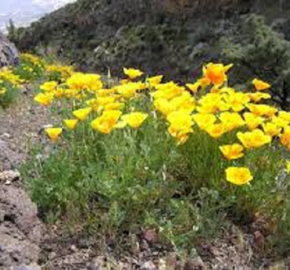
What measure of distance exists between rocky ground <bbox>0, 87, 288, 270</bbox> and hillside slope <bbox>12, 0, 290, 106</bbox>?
14953mm

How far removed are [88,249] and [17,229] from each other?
13.0 inches

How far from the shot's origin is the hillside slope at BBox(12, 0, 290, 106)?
24.1m

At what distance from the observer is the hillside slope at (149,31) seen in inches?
950

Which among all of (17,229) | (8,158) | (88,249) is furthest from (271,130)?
(8,158)

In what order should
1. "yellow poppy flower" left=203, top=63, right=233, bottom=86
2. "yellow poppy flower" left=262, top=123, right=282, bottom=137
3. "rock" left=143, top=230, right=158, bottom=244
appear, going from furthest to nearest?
1. "yellow poppy flower" left=203, top=63, right=233, bottom=86
2. "yellow poppy flower" left=262, top=123, right=282, bottom=137
3. "rock" left=143, top=230, right=158, bottom=244

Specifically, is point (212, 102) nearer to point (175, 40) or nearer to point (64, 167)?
point (64, 167)

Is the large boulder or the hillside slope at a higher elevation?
the large boulder

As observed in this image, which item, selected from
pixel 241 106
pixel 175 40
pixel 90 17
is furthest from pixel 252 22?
pixel 90 17

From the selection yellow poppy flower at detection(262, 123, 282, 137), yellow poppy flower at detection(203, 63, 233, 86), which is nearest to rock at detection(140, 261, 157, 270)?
yellow poppy flower at detection(262, 123, 282, 137)

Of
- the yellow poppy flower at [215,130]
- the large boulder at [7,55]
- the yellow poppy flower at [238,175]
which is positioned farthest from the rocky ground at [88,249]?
the large boulder at [7,55]

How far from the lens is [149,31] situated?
29203mm

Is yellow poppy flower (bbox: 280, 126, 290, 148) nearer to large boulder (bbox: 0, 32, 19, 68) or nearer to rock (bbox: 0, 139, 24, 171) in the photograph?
rock (bbox: 0, 139, 24, 171)

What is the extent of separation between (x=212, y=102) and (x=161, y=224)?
698mm

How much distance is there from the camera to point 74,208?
3135mm
